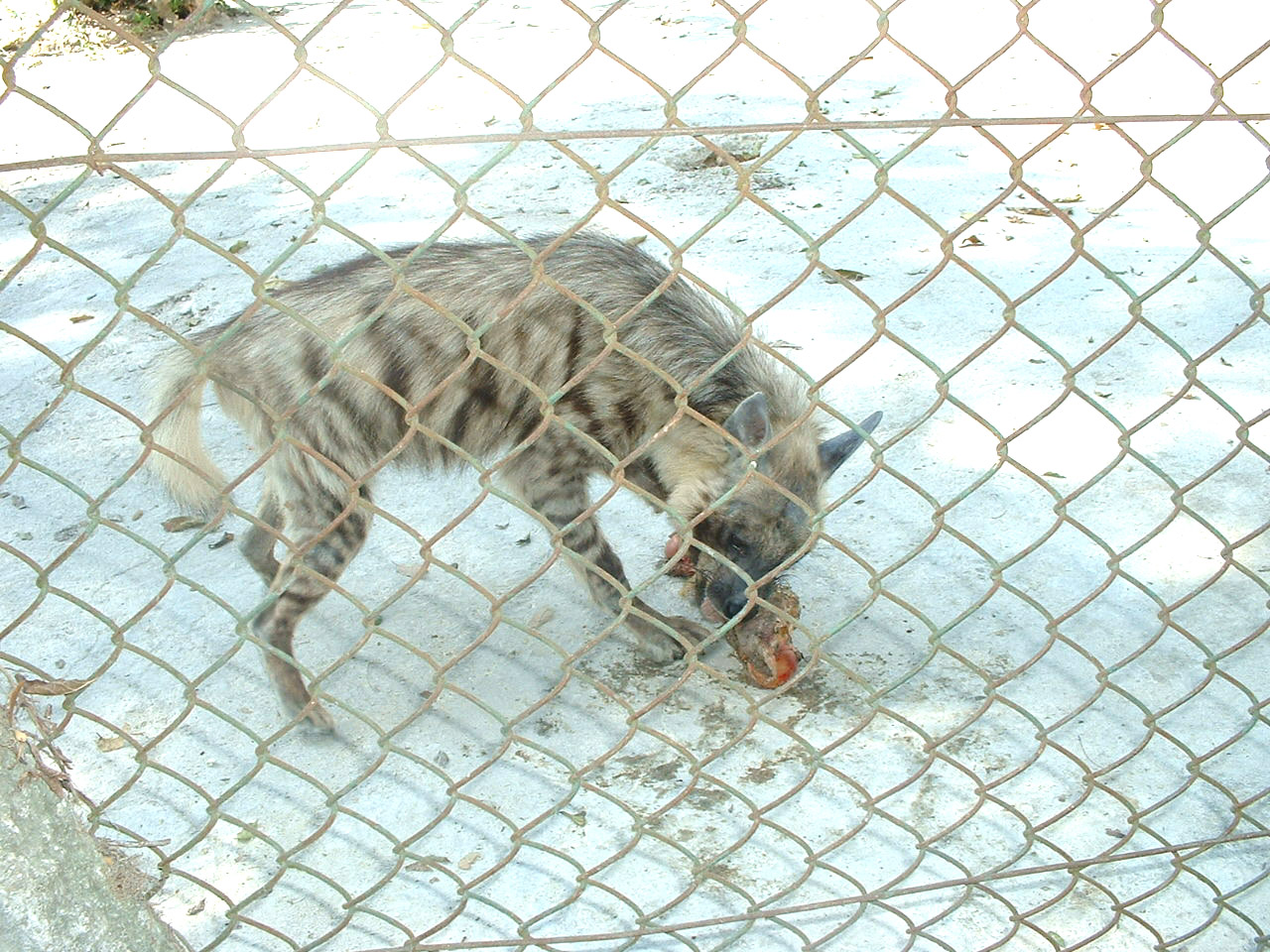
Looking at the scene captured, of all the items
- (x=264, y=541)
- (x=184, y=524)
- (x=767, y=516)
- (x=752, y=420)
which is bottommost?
(x=184, y=524)

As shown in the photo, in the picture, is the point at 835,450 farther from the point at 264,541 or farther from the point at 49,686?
the point at 49,686

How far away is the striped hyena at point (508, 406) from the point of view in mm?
3643

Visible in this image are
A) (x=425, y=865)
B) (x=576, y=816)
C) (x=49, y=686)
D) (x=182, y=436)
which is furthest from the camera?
(x=182, y=436)

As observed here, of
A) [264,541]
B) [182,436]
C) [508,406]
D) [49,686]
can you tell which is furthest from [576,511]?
[49,686]

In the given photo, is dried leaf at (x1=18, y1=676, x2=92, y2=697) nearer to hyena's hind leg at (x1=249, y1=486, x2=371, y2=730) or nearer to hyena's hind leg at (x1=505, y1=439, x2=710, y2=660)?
hyena's hind leg at (x1=249, y1=486, x2=371, y2=730)

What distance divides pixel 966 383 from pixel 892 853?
2335 millimetres

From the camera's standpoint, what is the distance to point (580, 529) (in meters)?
3.94

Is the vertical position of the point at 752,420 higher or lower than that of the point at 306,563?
higher

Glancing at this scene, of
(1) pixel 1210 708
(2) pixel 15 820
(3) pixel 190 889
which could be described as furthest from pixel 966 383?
(2) pixel 15 820

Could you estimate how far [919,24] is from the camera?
320 inches

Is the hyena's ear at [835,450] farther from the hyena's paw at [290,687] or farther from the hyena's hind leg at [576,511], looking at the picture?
the hyena's paw at [290,687]

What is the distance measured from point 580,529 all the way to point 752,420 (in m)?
0.98

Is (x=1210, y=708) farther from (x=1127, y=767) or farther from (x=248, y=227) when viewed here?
(x=248, y=227)

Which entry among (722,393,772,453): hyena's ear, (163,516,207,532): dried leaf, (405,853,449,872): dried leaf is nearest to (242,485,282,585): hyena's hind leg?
(163,516,207,532): dried leaf
